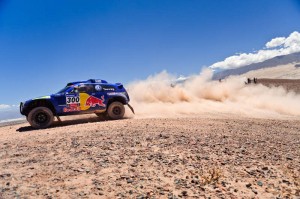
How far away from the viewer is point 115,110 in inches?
524

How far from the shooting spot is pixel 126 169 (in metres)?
5.77

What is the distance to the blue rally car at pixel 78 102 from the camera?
1170 cm

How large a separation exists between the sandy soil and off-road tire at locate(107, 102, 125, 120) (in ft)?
14.3

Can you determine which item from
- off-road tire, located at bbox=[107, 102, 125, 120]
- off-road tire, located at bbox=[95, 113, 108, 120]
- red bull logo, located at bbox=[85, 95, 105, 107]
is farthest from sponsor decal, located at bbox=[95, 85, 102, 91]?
off-road tire, located at bbox=[95, 113, 108, 120]

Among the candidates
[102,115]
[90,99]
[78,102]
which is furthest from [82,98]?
[102,115]

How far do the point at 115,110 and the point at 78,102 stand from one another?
5.95 feet

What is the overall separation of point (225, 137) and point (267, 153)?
1579mm

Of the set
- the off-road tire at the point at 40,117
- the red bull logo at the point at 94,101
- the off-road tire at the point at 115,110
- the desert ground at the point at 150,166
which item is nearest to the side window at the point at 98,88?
the red bull logo at the point at 94,101

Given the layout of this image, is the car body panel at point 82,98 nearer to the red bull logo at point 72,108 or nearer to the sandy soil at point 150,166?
the red bull logo at point 72,108

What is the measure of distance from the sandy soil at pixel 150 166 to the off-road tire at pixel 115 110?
4349 mm

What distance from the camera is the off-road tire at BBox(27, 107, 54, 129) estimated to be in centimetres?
1155

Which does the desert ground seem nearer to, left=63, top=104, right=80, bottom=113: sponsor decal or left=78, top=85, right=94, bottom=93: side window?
left=63, top=104, right=80, bottom=113: sponsor decal

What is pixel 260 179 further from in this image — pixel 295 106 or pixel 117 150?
pixel 295 106

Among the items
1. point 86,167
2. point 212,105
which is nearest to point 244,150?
A: point 86,167
